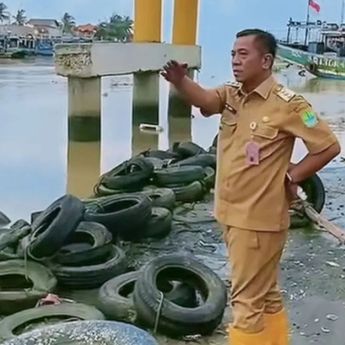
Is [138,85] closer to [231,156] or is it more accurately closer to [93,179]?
[93,179]

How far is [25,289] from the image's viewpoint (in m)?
5.70

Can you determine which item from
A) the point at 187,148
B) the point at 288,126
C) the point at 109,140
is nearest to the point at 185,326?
the point at 288,126

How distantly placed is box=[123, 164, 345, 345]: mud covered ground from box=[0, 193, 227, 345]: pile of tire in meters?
0.19

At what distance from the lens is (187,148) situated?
39.3 feet

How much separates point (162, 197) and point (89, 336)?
521 centimetres

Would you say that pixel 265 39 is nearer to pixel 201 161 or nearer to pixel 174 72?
pixel 174 72

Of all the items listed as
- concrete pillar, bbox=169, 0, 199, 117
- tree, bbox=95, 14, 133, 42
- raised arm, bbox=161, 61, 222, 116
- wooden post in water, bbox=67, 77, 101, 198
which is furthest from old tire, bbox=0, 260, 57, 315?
tree, bbox=95, 14, 133, 42

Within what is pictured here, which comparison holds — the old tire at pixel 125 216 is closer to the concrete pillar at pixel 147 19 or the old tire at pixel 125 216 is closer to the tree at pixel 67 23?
the concrete pillar at pixel 147 19

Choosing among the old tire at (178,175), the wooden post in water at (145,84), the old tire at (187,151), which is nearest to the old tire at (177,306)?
the old tire at (178,175)

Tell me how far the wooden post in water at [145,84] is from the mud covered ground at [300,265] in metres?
9.69

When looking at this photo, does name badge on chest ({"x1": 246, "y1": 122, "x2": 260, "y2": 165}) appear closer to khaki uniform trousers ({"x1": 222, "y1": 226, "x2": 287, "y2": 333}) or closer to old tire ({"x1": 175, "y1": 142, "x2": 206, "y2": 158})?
khaki uniform trousers ({"x1": 222, "y1": 226, "x2": 287, "y2": 333})

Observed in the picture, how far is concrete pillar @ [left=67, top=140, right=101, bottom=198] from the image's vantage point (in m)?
13.2

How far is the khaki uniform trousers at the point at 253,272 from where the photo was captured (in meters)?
3.42

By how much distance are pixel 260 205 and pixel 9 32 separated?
9991cm
